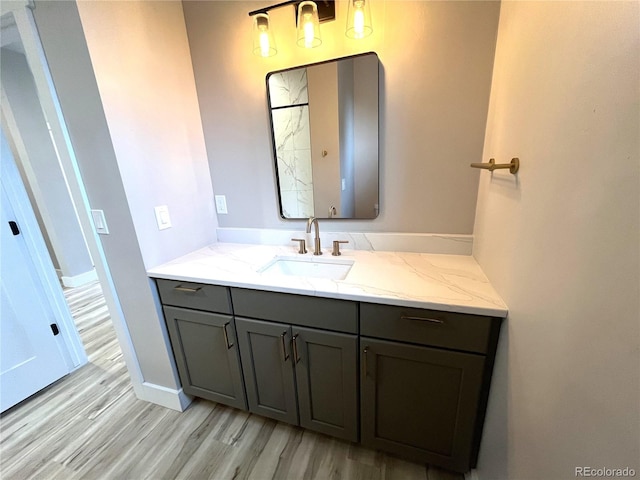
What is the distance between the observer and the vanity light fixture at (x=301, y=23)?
1.24 m

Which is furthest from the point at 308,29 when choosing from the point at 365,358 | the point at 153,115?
the point at 365,358

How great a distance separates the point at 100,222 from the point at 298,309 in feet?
3.69

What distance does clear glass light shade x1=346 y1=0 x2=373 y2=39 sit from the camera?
118 centimetres

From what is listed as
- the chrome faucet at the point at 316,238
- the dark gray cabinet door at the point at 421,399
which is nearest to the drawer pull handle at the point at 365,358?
the dark gray cabinet door at the point at 421,399

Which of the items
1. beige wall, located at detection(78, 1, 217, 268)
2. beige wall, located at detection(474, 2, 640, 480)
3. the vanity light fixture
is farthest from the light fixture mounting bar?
beige wall, located at detection(474, 2, 640, 480)

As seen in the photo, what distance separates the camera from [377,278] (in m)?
1.19

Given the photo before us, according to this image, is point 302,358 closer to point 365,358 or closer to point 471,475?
point 365,358

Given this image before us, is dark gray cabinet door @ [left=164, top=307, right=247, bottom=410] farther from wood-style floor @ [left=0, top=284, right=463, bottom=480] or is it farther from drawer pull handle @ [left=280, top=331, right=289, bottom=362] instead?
drawer pull handle @ [left=280, top=331, right=289, bottom=362]

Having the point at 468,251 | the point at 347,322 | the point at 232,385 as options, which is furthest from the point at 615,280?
the point at 232,385

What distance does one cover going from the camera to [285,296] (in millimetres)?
1178

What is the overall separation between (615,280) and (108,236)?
187cm

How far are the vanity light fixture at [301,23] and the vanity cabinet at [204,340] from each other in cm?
123

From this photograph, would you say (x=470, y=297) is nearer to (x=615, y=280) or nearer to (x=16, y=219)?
(x=615, y=280)

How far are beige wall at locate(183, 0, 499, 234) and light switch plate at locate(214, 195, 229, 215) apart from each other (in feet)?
0.38
